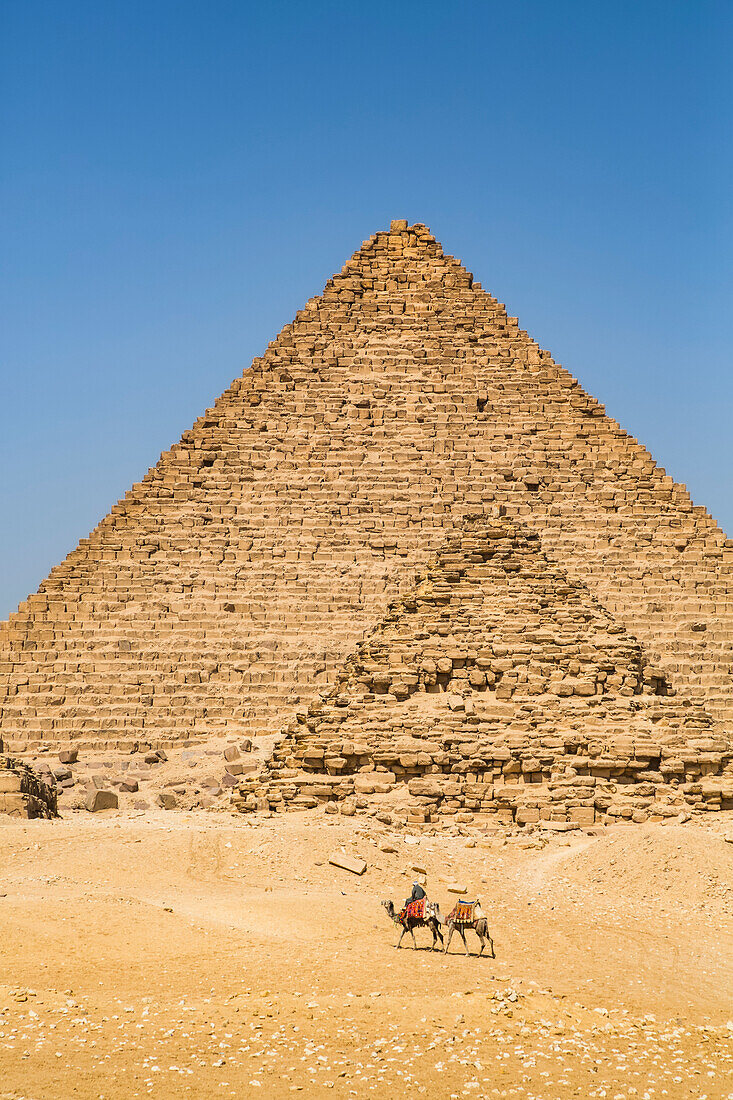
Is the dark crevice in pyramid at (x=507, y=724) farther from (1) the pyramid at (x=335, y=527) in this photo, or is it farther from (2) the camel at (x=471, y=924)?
(1) the pyramid at (x=335, y=527)

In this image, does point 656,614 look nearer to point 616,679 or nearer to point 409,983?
point 616,679

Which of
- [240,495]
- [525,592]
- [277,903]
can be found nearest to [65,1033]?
[277,903]

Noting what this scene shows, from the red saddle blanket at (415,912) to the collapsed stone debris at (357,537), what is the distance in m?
5.54

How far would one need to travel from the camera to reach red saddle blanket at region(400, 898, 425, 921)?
8766 millimetres

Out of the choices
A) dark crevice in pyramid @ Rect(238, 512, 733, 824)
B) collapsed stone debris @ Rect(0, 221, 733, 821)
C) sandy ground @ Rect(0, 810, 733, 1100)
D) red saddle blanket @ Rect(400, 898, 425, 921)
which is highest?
collapsed stone debris @ Rect(0, 221, 733, 821)

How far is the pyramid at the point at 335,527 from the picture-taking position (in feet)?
74.7

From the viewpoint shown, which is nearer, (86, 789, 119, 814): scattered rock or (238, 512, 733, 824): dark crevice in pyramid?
(238, 512, 733, 824): dark crevice in pyramid

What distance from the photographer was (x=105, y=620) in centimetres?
2430

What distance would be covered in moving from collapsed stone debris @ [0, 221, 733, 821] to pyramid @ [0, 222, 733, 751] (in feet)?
0.15

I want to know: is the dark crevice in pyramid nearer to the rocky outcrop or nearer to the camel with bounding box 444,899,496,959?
the rocky outcrop

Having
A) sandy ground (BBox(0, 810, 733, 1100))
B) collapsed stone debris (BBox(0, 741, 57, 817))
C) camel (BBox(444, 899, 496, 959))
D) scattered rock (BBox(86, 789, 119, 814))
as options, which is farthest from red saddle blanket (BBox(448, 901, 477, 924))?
scattered rock (BBox(86, 789, 119, 814))

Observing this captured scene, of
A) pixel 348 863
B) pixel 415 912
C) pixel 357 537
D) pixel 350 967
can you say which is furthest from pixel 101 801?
pixel 357 537

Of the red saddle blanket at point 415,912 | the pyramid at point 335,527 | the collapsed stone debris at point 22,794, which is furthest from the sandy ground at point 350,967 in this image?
the pyramid at point 335,527

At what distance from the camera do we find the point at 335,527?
25562mm
